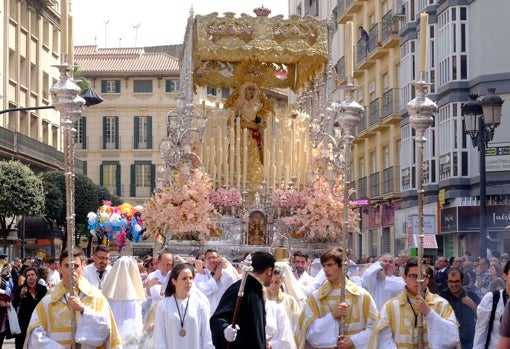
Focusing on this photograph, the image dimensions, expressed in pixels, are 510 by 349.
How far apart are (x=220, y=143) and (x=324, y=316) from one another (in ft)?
30.2

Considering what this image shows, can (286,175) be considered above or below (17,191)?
below

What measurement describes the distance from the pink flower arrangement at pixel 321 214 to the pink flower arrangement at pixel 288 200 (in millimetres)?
154

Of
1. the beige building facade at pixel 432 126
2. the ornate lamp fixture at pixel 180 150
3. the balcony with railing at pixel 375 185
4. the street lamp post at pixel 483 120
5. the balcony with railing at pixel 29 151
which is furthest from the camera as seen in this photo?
the balcony with railing at pixel 29 151

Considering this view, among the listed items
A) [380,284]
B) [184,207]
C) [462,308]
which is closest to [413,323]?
[462,308]

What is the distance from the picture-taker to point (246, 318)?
9055 millimetres

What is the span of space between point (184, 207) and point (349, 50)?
841 cm

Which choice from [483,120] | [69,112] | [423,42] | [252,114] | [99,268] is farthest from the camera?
[252,114]

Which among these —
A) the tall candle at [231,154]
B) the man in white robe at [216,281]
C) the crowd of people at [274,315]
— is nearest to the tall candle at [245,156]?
the tall candle at [231,154]

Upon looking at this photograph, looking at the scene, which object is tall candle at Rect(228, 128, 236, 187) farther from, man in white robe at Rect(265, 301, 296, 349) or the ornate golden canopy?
man in white robe at Rect(265, 301, 296, 349)

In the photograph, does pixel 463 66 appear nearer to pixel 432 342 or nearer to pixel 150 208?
pixel 150 208

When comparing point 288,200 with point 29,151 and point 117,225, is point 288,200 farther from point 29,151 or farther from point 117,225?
point 29,151

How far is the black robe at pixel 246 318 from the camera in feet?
29.7

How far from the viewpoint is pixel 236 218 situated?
19.5 m

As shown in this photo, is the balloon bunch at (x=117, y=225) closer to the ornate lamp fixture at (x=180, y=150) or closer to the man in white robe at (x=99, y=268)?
the ornate lamp fixture at (x=180, y=150)
